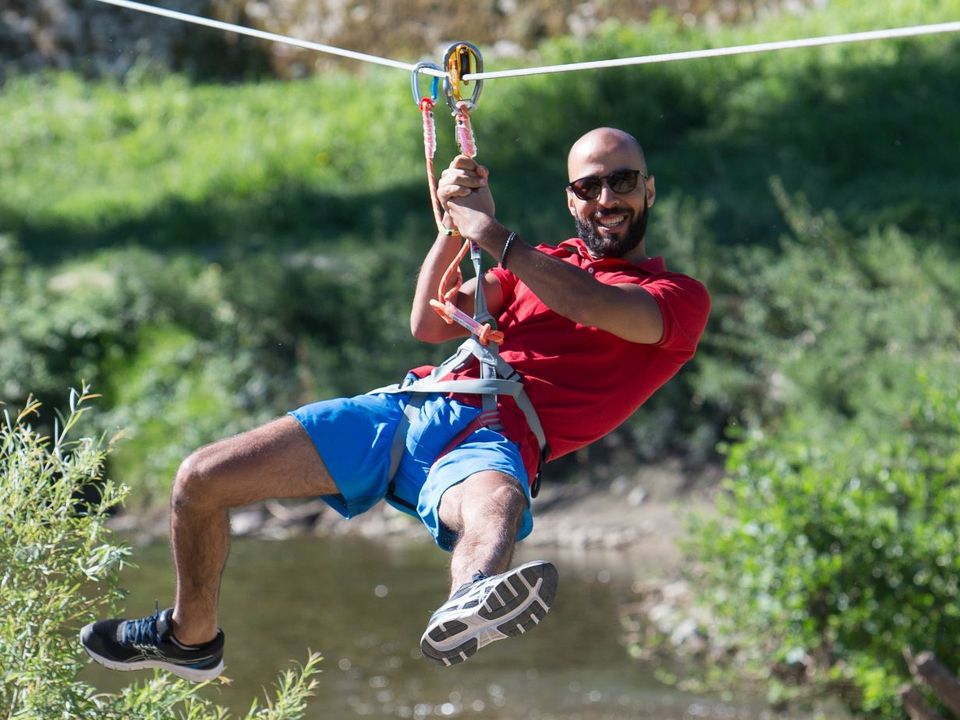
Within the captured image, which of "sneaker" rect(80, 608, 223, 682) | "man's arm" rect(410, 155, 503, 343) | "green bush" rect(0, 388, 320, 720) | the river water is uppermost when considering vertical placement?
"man's arm" rect(410, 155, 503, 343)

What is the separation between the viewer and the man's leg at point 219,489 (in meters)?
3.57

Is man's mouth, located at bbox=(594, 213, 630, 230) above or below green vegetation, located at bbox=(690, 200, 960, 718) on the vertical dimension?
above

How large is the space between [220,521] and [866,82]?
9908 millimetres

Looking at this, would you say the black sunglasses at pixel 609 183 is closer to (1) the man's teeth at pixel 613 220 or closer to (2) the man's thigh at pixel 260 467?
(1) the man's teeth at pixel 613 220

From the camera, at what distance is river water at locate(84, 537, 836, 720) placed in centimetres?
725

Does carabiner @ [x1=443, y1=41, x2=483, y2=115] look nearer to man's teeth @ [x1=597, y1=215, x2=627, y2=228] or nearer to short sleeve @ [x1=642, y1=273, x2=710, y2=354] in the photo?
man's teeth @ [x1=597, y1=215, x2=627, y2=228]

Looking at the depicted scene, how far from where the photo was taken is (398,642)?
26.9 ft

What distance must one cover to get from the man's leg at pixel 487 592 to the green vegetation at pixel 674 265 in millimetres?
Result: 3027

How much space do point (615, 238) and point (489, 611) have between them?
126 centimetres

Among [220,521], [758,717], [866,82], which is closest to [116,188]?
[866,82]

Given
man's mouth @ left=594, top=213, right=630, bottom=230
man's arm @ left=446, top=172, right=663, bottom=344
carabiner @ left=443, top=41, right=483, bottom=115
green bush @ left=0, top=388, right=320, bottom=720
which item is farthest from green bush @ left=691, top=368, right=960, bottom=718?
green bush @ left=0, top=388, right=320, bottom=720

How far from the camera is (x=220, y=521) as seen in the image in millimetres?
3645

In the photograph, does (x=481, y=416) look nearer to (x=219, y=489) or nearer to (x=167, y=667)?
(x=219, y=489)

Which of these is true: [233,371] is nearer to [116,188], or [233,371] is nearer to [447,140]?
→ [447,140]
